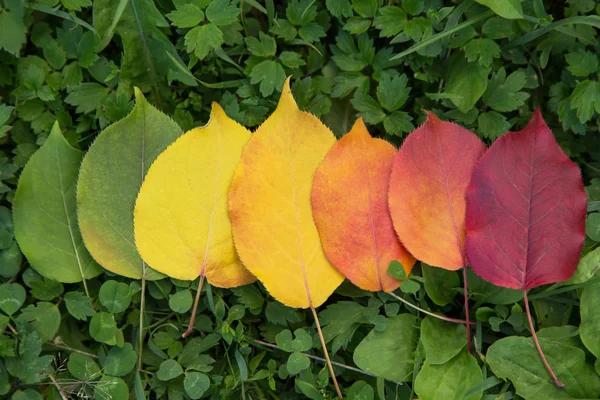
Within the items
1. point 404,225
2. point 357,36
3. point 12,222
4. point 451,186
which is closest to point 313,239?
point 404,225

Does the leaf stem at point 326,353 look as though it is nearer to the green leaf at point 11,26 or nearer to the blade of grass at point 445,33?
the blade of grass at point 445,33

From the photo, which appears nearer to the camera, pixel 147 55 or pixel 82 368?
pixel 82 368

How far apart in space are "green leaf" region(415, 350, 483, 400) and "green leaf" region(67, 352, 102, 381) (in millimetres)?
732

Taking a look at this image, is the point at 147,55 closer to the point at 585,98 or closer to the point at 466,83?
the point at 466,83

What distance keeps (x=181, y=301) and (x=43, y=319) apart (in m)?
0.32

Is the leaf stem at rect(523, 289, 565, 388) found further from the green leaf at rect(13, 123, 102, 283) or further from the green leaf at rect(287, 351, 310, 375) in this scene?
the green leaf at rect(13, 123, 102, 283)

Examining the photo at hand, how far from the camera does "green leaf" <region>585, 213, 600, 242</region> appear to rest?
1384 millimetres

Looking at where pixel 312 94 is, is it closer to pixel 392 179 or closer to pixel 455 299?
pixel 392 179

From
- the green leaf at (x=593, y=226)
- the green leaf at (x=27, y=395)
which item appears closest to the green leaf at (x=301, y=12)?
the green leaf at (x=593, y=226)

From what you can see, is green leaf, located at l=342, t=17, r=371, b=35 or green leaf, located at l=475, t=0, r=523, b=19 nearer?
green leaf, located at l=475, t=0, r=523, b=19

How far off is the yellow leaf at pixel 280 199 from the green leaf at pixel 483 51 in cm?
41

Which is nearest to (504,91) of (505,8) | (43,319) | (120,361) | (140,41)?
(505,8)

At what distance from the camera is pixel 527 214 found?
1341 mm

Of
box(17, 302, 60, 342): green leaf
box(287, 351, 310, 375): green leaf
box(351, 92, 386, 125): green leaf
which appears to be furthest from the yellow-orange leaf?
box(17, 302, 60, 342): green leaf
